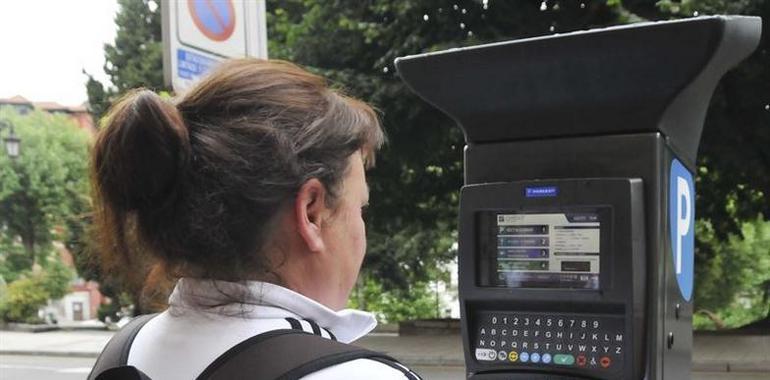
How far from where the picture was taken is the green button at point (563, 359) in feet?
6.47

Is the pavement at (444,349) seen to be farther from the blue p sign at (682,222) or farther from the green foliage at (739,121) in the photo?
the blue p sign at (682,222)

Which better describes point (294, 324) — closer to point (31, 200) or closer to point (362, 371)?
point (362, 371)

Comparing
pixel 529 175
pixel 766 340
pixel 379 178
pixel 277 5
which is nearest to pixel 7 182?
pixel 277 5

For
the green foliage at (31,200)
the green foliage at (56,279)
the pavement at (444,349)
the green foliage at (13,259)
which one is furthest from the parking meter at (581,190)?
the green foliage at (13,259)

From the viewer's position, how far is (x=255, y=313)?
3.35 feet

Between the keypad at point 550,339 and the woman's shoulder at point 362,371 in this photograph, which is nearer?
the woman's shoulder at point 362,371

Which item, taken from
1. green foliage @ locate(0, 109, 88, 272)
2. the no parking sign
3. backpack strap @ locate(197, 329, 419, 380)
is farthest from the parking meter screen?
green foliage @ locate(0, 109, 88, 272)

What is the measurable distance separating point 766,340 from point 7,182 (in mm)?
22962

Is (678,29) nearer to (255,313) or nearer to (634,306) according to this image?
(634,306)

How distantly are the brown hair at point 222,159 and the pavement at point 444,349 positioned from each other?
769 centimetres

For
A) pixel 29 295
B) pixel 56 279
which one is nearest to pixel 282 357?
pixel 29 295

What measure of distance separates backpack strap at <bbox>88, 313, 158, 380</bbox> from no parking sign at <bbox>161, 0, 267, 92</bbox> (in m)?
2.78

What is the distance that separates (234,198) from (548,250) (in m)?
1.18

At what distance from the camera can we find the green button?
1.97 metres
